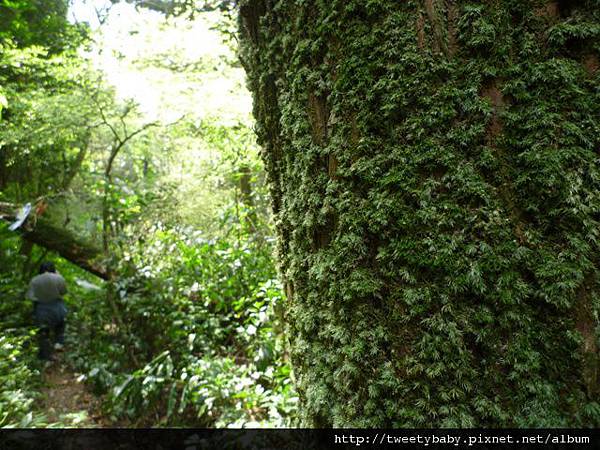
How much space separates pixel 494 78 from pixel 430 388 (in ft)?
2.45

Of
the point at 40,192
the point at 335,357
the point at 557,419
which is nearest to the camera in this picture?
the point at 557,419

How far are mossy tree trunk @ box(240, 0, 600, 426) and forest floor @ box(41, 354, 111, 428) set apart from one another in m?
4.55

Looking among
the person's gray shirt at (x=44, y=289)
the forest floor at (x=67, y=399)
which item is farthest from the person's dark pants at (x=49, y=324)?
the forest floor at (x=67, y=399)

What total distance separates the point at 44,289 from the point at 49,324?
603 millimetres

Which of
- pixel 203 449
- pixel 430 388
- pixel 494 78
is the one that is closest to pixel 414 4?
pixel 494 78

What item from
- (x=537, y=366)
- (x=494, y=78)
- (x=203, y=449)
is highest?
(x=494, y=78)

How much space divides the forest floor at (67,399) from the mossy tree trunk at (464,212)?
14.9 ft

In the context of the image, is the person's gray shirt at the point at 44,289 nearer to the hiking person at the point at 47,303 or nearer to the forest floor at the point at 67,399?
the hiking person at the point at 47,303

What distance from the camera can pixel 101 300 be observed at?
6.45 m

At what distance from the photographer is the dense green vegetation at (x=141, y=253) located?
397cm

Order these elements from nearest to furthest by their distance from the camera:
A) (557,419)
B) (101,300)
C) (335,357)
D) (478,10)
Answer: (557,419) < (478,10) < (335,357) < (101,300)

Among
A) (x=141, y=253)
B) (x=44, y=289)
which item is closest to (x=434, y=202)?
(x=141, y=253)

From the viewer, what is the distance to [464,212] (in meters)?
0.89

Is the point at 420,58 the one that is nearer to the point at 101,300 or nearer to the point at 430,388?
the point at 430,388
